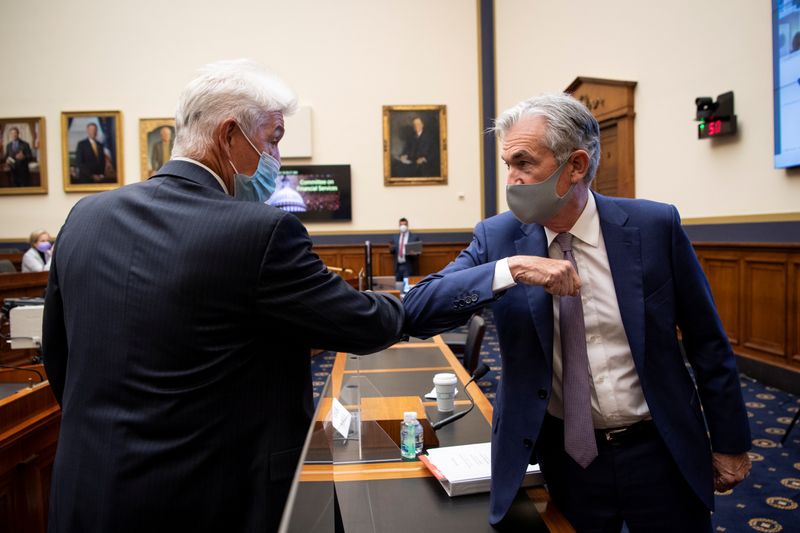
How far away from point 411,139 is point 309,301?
10.9m

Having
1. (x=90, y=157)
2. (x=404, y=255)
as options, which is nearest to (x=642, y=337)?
(x=404, y=255)

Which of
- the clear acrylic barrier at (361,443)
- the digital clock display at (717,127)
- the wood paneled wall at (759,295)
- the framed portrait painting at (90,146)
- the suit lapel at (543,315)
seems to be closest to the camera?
the suit lapel at (543,315)

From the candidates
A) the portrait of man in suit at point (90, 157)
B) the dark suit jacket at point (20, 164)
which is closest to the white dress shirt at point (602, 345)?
the portrait of man in suit at point (90, 157)

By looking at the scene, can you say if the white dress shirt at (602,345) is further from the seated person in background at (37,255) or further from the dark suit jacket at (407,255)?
the dark suit jacket at (407,255)

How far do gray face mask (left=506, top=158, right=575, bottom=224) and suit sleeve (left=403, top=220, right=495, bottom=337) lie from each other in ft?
0.52

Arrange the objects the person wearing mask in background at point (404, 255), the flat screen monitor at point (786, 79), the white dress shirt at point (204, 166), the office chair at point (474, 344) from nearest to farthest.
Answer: the white dress shirt at point (204, 166) < the office chair at point (474, 344) < the flat screen monitor at point (786, 79) < the person wearing mask in background at point (404, 255)

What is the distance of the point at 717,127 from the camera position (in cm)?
542

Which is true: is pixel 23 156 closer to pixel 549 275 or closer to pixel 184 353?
pixel 184 353

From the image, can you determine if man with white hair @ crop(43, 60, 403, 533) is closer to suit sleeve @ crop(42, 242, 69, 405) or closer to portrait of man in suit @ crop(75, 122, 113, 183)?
suit sleeve @ crop(42, 242, 69, 405)

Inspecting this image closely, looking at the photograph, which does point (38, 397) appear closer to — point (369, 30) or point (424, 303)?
point (424, 303)

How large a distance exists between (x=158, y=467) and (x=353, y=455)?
1.01 m

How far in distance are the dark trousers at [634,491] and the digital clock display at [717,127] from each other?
4.98 meters

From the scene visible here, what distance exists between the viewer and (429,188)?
11734 mm

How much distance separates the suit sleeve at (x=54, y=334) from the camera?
1.17 m
